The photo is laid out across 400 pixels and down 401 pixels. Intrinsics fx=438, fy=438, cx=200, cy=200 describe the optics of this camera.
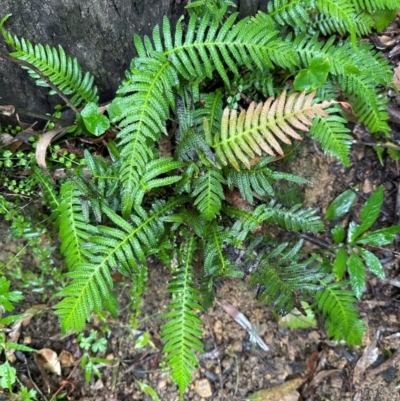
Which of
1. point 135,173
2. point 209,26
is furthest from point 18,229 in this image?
point 209,26

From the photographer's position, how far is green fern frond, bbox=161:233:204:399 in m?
2.38

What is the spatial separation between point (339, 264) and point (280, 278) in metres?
0.51

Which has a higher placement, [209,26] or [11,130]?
[209,26]

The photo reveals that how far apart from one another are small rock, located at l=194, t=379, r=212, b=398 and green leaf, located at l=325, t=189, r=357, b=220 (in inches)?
54.4

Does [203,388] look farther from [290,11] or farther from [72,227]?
[290,11]

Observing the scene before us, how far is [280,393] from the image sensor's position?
2900mm

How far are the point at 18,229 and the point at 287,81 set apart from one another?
1863 millimetres

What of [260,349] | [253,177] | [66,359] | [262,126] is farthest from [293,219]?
[66,359]

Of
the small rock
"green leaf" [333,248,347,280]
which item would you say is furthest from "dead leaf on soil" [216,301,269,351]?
"green leaf" [333,248,347,280]

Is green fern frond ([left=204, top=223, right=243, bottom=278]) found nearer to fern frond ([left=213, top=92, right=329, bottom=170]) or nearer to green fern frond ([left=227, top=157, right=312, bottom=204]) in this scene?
green fern frond ([left=227, top=157, right=312, bottom=204])

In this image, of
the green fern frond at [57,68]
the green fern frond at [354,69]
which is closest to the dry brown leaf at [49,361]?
the green fern frond at [57,68]

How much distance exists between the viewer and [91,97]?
257 cm

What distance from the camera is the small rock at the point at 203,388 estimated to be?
2.89 metres

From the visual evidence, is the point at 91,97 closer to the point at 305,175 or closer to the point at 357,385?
the point at 305,175
